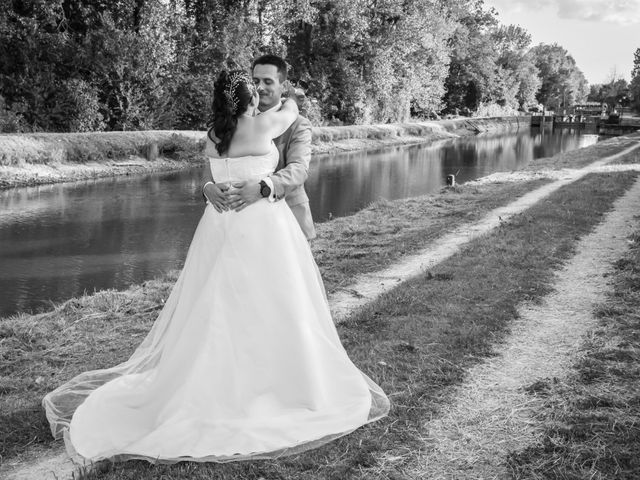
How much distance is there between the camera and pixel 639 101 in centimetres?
6869

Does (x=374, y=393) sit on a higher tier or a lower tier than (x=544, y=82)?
lower

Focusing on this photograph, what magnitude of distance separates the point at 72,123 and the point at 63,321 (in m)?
21.0

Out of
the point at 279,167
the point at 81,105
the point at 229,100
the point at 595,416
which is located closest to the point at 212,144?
the point at 229,100

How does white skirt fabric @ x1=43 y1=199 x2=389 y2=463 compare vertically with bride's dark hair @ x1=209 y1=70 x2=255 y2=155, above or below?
below

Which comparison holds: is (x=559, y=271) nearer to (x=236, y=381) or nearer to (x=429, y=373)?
(x=429, y=373)

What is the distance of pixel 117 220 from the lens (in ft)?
48.1

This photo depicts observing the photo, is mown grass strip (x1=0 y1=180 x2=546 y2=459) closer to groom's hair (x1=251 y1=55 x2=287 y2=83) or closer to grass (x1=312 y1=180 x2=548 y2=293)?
grass (x1=312 y1=180 x2=548 y2=293)

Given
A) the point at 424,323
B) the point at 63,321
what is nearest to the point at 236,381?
the point at 424,323

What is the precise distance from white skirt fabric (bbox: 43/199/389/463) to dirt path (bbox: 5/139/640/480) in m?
0.15

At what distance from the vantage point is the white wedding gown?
345cm

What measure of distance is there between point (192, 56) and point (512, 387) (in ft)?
94.5

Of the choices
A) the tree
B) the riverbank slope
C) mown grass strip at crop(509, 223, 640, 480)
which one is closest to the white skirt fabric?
mown grass strip at crop(509, 223, 640, 480)

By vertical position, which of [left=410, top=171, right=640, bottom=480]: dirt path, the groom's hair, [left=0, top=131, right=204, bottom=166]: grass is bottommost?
[left=410, top=171, right=640, bottom=480]: dirt path

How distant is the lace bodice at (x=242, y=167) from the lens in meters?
3.79
